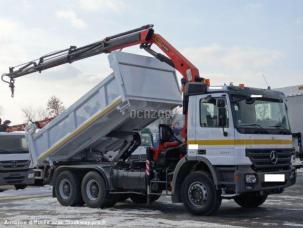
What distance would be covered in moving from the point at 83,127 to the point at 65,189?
6.31ft

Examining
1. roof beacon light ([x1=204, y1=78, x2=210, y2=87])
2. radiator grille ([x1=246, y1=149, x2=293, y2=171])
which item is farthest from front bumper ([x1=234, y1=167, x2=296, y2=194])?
roof beacon light ([x1=204, y1=78, x2=210, y2=87])

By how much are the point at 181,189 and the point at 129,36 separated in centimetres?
450

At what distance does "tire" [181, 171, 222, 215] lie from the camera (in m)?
10.7

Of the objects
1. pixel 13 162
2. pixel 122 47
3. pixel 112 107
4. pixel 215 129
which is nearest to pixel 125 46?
pixel 122 47

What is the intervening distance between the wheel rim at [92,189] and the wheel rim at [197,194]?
2863mm

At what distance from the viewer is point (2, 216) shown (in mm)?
11695

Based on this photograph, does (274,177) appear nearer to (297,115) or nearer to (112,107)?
(112,107)

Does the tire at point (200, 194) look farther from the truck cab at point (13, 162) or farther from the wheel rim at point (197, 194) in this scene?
the truck cab at point (13, 162)

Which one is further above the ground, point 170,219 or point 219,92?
point 219,92

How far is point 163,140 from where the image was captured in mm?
12219

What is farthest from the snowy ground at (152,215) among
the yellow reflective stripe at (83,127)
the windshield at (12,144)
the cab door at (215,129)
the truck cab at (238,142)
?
the windshield at (12,144)

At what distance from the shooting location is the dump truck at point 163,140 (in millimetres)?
10633

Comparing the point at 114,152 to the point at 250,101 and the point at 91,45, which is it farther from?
the point at 250,101

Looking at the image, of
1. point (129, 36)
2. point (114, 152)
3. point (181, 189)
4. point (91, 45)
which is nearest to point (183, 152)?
point (181, 189)
